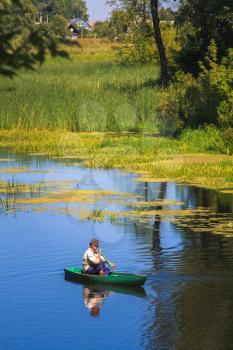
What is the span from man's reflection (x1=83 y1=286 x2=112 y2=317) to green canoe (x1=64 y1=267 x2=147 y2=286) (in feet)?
0.71

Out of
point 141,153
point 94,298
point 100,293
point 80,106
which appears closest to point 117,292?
point 100,293

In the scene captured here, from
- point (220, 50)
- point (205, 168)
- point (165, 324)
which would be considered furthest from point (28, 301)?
point (220, 50)

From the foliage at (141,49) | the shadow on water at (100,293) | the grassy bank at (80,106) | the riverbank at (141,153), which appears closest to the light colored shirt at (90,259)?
the shadow on water at (100,293)

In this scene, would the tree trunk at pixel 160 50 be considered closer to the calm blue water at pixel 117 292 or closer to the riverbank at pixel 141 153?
the riverbank at pixel 141 153

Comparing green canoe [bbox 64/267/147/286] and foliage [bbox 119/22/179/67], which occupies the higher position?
foliage [bbox 119/22/179/67]

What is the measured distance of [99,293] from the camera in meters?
17.8

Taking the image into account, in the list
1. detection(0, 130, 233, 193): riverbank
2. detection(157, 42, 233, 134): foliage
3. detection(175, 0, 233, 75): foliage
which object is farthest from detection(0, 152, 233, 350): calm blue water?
detection(175, 0, 233, 75): foliage

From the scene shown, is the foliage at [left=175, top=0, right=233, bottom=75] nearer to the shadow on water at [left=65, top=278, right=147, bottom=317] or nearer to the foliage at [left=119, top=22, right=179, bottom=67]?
the foliage at [left=119, top=22, right=179, bottom=67]

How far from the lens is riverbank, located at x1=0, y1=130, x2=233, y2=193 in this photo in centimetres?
3177

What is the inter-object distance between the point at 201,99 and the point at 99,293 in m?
24.1

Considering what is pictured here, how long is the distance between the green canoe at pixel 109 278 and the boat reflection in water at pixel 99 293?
3.9 inches

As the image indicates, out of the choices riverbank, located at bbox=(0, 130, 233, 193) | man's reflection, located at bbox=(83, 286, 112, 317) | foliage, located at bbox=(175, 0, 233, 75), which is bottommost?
man's reflection, located at bbox=(83, 286, 112, 317)

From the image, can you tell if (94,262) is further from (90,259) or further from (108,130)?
(108,130)

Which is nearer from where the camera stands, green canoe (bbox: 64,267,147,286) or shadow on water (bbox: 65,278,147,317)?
shadow on water (bbox: 65,278,147,317)
